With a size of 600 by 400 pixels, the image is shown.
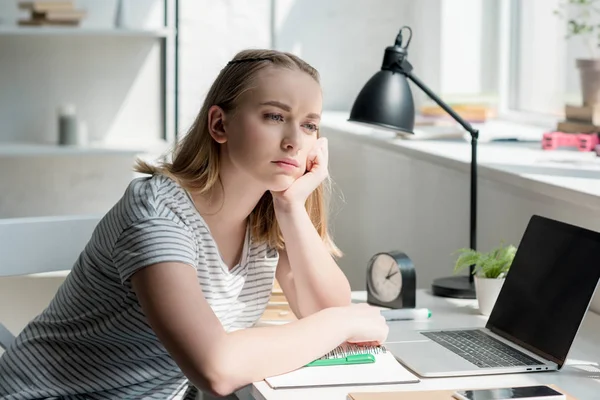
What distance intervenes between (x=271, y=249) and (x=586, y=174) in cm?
72

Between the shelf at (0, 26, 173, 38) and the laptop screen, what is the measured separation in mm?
1962

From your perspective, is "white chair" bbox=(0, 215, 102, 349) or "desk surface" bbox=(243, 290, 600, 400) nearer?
"desk surface" bbox=(243, 290, 600, 400)

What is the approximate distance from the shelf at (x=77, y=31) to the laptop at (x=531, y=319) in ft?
6.45

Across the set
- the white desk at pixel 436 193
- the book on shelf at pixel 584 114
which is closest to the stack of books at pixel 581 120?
the book on shelf at pixel 584 114

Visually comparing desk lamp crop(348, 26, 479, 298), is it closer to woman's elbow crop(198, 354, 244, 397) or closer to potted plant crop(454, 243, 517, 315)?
potted plant crop(454, 243, 517, 315)

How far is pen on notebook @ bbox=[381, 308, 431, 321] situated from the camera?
5.76 feet

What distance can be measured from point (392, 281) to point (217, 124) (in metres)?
0.52

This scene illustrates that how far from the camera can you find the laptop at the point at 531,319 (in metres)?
1.44

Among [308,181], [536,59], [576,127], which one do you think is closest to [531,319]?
[308,181]

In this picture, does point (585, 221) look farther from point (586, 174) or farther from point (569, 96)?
point (569, 96)

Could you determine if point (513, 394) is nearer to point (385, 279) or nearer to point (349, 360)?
point (349, 360)

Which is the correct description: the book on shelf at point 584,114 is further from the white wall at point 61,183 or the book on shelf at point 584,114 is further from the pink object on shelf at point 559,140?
the white wall at point 61,183

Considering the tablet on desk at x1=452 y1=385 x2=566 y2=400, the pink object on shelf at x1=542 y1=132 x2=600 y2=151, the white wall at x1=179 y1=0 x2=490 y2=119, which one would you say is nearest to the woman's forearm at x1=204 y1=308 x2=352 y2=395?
the tablet on desk at x1=452 y1=385 x2=566 y2=400

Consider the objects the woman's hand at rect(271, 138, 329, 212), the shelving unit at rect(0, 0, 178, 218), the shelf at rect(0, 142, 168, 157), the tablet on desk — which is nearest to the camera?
the tablet on desk
